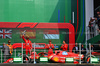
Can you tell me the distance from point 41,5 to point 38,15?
24.7 inches

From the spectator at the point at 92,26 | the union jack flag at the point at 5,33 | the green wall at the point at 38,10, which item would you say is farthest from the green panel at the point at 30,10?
the spectator at the point at 92,26

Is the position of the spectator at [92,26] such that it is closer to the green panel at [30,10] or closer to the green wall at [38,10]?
the green wall at [38,10]

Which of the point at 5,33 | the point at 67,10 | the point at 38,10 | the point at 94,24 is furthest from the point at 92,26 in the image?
the point at 5,33

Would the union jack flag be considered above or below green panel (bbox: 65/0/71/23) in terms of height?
below

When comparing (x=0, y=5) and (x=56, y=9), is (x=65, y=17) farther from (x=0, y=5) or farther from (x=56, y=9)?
(x=0, y=5)

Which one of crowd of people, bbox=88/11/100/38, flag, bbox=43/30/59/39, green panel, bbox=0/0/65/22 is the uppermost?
green panel, bbox=0/0/65/22

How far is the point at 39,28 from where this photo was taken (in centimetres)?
1292

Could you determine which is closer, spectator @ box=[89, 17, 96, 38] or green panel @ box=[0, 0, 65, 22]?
spectator @ box=[89, 17, 96, 38]

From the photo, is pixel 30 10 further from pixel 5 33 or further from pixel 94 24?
pixel 94 24

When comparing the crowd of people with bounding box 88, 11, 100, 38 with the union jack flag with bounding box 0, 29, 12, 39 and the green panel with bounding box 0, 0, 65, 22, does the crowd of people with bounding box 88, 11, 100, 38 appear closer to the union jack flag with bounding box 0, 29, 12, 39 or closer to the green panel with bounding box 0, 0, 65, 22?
the green panel with bounding box 0, 0, 65, 22

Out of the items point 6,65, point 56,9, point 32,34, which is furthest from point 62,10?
point 6,65

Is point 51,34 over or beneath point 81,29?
beneath

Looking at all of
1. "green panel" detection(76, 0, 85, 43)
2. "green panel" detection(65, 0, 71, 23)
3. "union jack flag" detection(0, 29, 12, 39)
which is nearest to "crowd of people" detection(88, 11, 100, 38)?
"green panel" detection(76, 0, 85, 43)

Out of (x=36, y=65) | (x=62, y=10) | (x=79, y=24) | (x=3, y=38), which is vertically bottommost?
(x=36, y=65)
